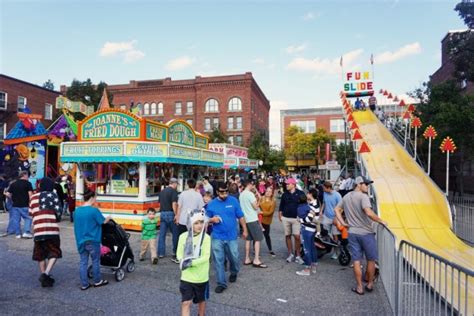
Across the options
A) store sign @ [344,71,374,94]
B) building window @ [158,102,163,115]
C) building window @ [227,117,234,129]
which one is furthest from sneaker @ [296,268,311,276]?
building window @ [158,102,163,115]

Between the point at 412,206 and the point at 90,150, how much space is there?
11.5 metres

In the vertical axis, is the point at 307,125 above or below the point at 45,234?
above

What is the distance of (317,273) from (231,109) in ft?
136

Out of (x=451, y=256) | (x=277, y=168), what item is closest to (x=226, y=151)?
(x=277, y=168)

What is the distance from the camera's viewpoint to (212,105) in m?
47.5

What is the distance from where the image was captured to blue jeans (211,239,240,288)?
5.61 meters

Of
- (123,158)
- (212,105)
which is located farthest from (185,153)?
(212,105)

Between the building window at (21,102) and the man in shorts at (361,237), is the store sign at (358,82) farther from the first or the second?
the building window at (21,102)

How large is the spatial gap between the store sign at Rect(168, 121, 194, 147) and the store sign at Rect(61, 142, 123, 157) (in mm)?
2473

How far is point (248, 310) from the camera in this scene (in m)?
4.79

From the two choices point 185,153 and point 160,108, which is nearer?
point 185,153

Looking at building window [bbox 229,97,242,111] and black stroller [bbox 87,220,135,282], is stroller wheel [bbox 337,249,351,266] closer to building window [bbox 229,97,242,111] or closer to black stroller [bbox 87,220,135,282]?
black stroller [bbox 87,220,135,282]

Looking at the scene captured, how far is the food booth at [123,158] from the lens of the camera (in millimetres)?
10742

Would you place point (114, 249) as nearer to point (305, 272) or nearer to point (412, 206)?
point (305, 272)
